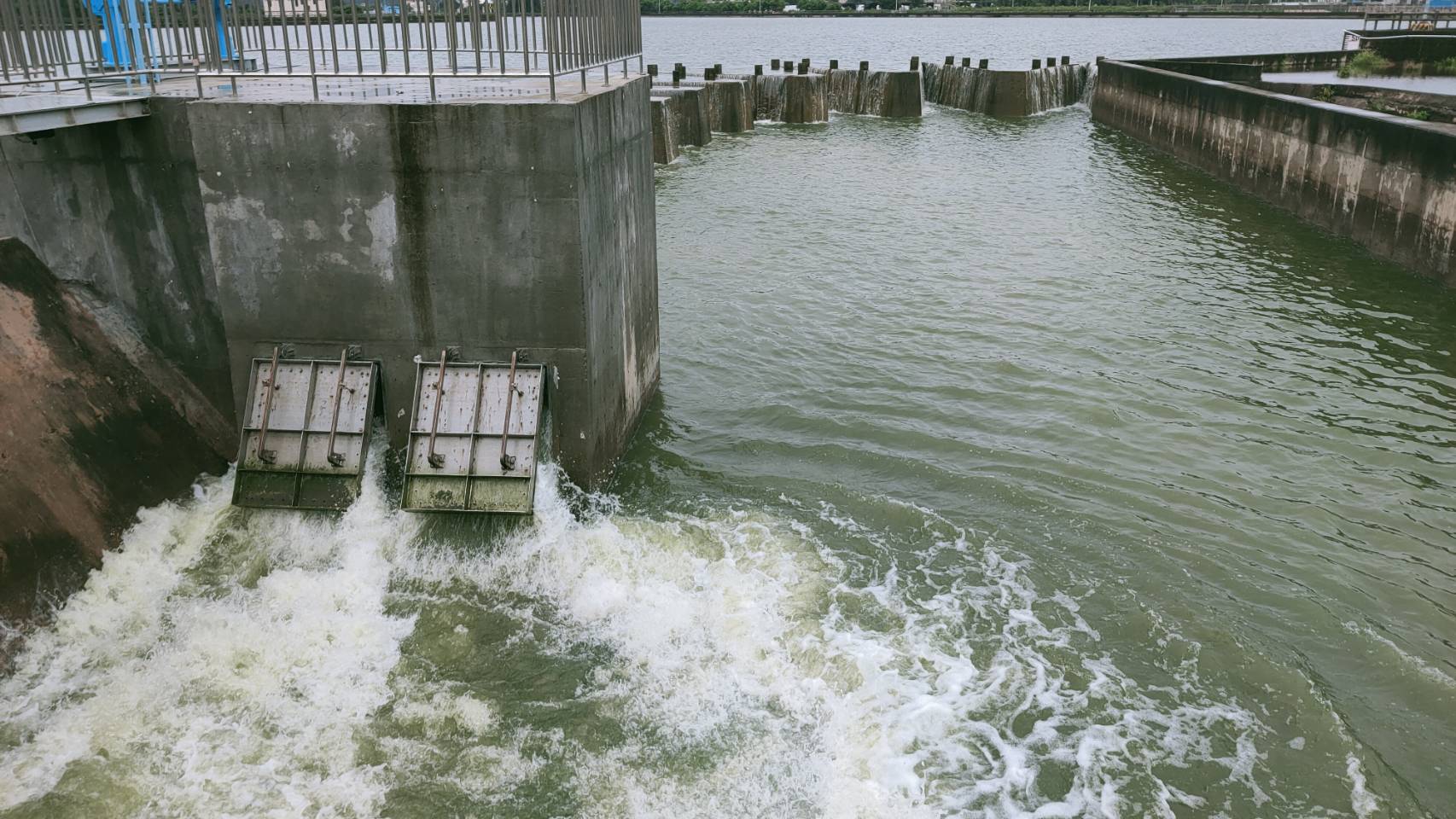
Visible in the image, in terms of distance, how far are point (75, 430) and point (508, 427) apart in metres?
3.79

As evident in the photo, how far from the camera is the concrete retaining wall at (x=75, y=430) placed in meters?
8.31

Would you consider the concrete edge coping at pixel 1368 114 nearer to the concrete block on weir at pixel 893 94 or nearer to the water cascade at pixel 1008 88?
the water cascade at pixel 1008 88

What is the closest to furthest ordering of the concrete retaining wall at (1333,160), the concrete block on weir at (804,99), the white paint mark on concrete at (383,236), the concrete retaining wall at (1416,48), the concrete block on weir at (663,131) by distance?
the white paint mark on concrete at (383,236) < the concrete retaining wall at (1333,160) < the concrete block on weir at (663,131) < the concrete block on weir at (804,99) < the concrete retaining wall at (1416,48)

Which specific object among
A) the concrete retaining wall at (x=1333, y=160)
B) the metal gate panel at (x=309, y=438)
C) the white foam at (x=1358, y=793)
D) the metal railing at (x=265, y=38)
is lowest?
the white foam at (x=1358, y=793)

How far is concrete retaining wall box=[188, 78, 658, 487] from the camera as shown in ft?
28.9

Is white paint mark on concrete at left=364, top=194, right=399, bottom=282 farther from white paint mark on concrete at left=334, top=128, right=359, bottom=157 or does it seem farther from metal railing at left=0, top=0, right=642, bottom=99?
metal railing at left=0, top=0, right=642, bottom=99

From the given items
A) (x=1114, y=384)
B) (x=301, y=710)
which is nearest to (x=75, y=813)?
(x=301, y=710)

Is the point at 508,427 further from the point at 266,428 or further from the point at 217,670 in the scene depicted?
the point at 217,670

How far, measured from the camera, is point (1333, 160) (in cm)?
2177

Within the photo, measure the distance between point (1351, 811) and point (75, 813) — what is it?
27.1 ft

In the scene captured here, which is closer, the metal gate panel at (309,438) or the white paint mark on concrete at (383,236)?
the white paint mark on concrete at (383,236)

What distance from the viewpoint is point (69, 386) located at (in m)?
9.05

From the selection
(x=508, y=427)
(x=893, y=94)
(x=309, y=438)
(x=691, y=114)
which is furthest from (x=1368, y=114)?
(x=893, y=94)

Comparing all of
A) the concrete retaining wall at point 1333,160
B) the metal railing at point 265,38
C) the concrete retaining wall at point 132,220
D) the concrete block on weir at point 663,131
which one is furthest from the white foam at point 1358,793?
the concrete block on weir at point 663,131
